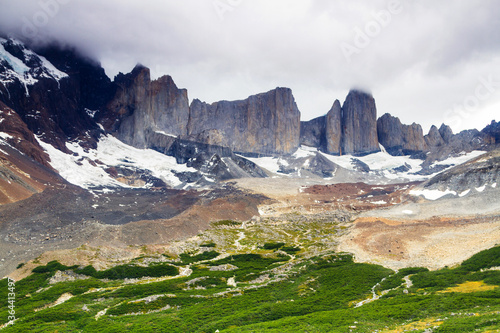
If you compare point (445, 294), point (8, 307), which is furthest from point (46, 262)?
point (445, 294)

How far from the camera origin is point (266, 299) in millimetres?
38125


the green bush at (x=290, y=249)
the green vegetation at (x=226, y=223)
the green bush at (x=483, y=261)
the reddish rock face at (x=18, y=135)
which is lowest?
the green bush at (x=290, y=249)

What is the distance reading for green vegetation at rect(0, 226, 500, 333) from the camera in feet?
87.2

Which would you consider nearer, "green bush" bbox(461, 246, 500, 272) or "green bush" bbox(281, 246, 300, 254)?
"green bush" bbox(461, 246, 500, 272)

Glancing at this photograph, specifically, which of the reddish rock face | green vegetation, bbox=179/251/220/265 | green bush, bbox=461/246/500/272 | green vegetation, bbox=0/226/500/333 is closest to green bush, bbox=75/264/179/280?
green vegetation, bbox=0/226/500/333

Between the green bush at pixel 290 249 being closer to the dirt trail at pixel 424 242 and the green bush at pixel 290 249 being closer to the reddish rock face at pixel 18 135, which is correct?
the dirt trail at pixel 424 242

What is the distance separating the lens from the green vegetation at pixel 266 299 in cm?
2659

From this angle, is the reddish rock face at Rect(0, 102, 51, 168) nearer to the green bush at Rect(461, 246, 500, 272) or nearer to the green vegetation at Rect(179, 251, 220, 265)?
the green vegetation at Rect(179, 251, 220, 265)

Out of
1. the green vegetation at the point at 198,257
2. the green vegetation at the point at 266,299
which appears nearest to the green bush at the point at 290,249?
the green vegetation at the point at 266,299

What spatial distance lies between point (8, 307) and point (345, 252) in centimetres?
4863

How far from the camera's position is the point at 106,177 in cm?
19762

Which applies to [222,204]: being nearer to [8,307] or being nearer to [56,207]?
[56,207]

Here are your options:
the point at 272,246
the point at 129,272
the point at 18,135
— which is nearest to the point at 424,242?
the point at 272,246

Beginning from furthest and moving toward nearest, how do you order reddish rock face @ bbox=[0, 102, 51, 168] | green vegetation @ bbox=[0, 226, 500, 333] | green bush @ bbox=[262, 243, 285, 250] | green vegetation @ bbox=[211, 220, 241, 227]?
reddish rock face @ bbox=[0, 102, 51, 168] < green vegetation @ bbox=[211, 220, 241, 227] < green bush @ bbox=[262, 243, 285, 250] < green vegetation @ bbox=[0, 226, 500, 333]
